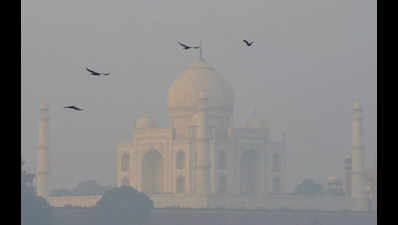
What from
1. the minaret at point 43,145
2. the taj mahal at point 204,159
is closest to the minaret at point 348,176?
the taj mahal at point 204,159

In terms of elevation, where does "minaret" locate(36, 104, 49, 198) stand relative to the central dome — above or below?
below

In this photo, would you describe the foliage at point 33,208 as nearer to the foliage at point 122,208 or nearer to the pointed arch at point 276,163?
the foliage at point 122,208

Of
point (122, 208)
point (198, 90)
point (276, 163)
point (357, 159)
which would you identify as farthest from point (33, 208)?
point (276, 163)

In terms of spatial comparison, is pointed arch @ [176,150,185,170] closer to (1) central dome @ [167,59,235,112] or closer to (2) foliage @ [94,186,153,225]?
(1) central dome @ [167,59,235,112]

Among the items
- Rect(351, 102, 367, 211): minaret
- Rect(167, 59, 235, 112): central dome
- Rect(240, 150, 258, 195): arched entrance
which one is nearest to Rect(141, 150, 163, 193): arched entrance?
Rect(167, 59, 235, 112): central dome

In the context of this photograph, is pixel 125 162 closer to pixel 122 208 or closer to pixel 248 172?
pixel 248 172
